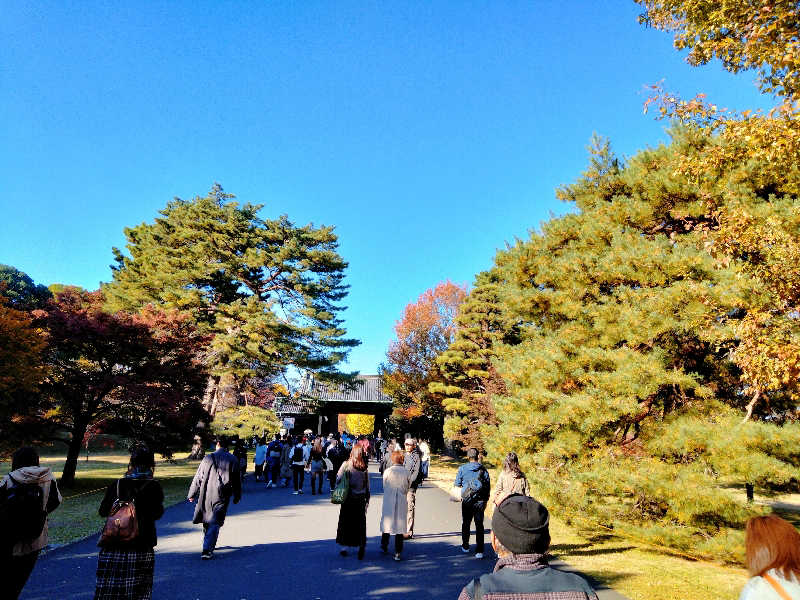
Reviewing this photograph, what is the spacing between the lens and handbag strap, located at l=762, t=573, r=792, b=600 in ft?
6.33

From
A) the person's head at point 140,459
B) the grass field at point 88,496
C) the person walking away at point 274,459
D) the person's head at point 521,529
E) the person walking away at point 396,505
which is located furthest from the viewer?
the person walking away at point 274,459

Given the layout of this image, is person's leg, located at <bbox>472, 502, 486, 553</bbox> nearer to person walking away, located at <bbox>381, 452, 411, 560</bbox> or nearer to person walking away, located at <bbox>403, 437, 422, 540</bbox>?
person walking away, located at <bbox>381, 452, 411, 560</bbox>

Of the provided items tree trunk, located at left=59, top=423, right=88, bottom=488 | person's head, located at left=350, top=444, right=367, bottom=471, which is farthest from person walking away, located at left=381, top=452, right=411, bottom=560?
tree trunk, located at left=59, top=423, right=88, bottom=488

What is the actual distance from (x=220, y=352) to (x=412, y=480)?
15.3 meters

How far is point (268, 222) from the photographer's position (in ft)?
76.5

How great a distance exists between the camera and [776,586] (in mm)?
1963

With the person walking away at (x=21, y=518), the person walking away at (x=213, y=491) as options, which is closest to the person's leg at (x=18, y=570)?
the person walking away at (x=21, y=518)

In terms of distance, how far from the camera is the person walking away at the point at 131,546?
11.7 ft

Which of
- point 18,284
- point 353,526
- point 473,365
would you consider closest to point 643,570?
point 353,526

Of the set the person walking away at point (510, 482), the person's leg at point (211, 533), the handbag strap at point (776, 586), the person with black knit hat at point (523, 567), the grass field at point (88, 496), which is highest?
the person with black knit hat at point (523, 567)

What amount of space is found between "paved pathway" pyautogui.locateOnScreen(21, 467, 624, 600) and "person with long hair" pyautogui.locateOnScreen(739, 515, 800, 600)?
361cm

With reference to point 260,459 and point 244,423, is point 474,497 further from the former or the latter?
point 244,423

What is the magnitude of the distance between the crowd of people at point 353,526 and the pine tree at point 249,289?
1346 centimetres

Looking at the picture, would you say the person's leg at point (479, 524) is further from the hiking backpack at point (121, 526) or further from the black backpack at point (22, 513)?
the black backpack at point (22, 513)
